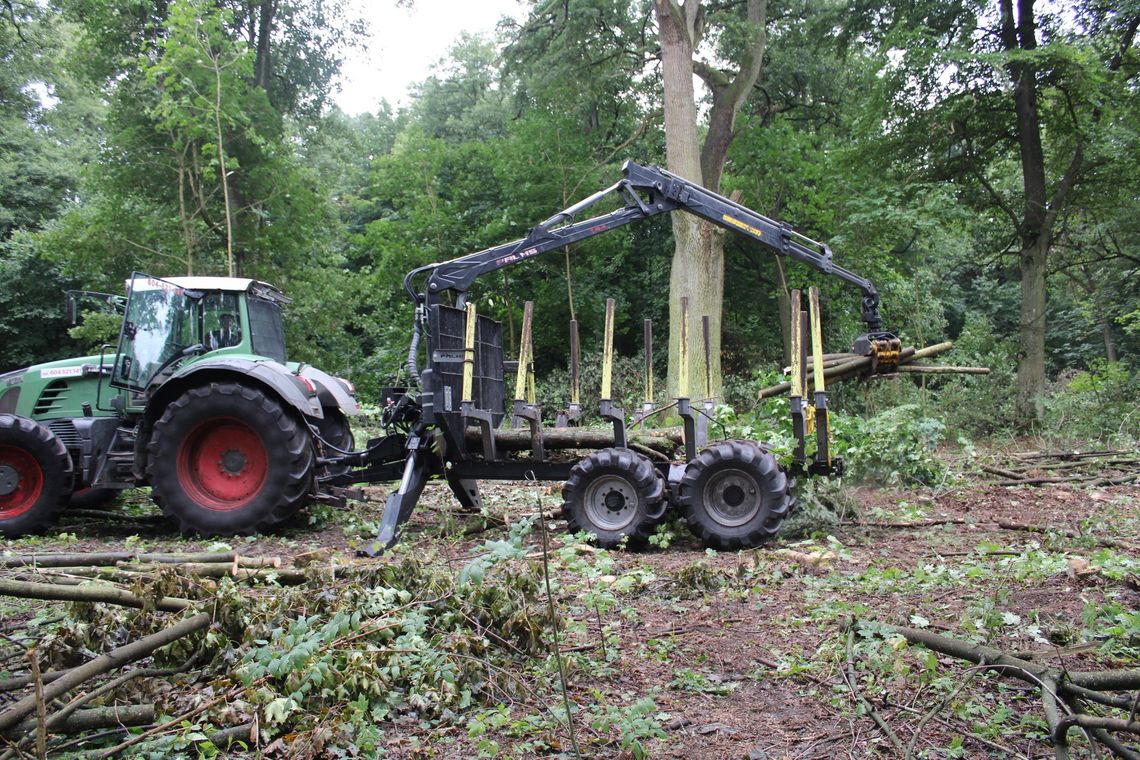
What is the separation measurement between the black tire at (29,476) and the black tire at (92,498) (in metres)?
0.34

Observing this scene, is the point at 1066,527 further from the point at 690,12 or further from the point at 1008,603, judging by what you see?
the point at 690,12

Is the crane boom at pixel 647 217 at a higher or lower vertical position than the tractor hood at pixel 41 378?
higher

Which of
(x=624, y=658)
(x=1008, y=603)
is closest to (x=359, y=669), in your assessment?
(x=624, y=658)

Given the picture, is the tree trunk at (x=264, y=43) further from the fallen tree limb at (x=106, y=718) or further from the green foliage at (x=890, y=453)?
the fallen tree limb at (x=106, y=718)

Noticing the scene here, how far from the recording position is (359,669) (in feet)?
12.0

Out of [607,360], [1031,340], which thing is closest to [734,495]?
[607,360]

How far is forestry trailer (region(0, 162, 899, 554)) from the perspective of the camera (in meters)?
7.25

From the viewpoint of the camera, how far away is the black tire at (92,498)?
8.41m

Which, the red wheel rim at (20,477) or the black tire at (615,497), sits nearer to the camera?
the black tire at (615,497)

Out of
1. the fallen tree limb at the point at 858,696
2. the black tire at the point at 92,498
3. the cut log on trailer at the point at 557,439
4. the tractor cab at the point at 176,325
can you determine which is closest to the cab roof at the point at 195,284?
the tractor cab at the point at 176,325

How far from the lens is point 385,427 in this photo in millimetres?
8281

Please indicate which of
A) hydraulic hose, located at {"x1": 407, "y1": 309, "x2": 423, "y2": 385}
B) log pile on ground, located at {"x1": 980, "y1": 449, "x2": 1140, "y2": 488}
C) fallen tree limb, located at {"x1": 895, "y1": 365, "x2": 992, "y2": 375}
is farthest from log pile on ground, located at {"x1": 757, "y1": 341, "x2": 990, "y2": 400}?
hydraulic hose, located at {"x1": 407, "y1": 309, "x2": 423, "y2": 385}

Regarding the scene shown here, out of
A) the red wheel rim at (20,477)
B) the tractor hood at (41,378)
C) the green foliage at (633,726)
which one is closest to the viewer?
the green foliage at (633,726)

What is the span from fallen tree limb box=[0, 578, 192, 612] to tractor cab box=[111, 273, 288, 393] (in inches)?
178
